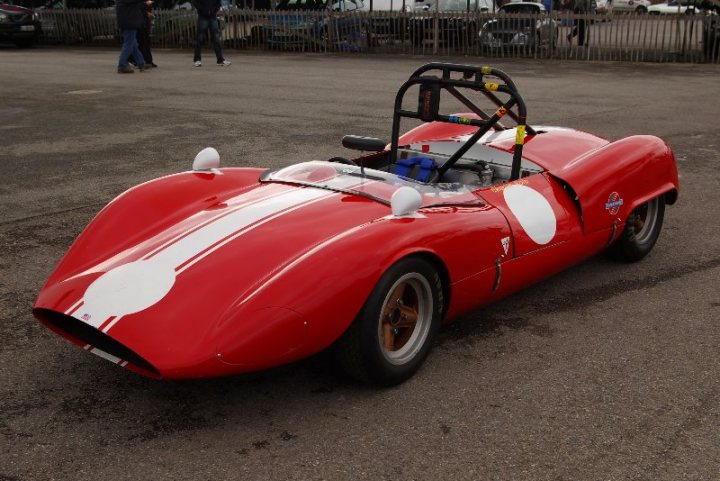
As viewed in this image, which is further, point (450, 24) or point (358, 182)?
point (450, 24)

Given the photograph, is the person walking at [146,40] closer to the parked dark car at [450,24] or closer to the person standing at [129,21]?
the person standing at [129,21]

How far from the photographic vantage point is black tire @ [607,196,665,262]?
489 cm

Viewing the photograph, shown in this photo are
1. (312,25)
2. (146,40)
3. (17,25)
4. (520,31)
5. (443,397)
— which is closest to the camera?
(443,397)

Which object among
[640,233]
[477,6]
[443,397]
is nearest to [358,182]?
[443,397]

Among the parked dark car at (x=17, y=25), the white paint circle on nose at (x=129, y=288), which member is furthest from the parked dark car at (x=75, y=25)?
the white paint circle on nose at (x=129, y=288)

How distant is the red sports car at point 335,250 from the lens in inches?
118

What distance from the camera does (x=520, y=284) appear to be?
4.05 meters

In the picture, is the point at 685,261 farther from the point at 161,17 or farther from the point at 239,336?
the point at 161,17

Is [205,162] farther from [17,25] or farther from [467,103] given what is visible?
[17,25]

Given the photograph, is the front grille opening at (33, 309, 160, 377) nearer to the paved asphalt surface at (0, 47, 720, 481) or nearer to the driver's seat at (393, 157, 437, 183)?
the paved asphalt surface at (0, 47, 720, 481)

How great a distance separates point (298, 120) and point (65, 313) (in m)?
7.40

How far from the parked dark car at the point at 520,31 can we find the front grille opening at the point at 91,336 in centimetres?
1683

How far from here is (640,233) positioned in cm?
509

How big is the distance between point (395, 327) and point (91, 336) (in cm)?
119
